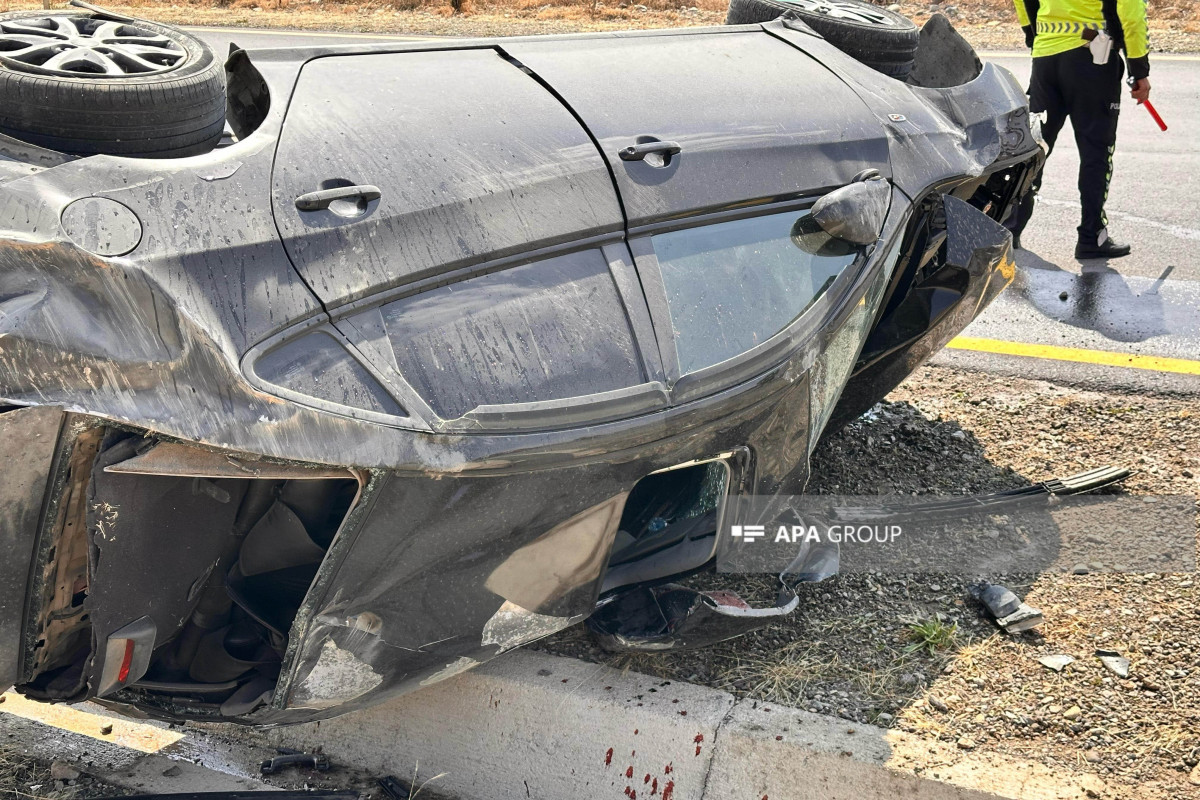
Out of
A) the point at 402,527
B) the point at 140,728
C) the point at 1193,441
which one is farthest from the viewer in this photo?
the point at 1193,441

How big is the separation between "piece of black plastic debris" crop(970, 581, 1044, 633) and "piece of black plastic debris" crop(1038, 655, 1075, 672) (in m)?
0.12

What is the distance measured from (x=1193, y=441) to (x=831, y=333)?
2.10 metres

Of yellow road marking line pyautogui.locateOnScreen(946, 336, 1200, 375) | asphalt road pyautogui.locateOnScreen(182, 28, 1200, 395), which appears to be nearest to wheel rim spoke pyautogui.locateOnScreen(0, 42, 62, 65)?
asphalt road pyautogui.locateOnScreen(182, 28, 1200, 395)

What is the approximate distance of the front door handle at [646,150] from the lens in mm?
2641

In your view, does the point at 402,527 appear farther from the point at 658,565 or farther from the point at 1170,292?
the point at 1170,292

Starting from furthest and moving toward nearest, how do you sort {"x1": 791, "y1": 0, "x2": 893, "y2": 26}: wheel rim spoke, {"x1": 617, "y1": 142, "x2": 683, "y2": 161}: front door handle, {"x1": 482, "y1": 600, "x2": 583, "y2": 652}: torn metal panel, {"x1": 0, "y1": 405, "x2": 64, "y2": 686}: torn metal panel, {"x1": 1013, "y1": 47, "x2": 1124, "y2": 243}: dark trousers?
1. {"x1": 1013, "y1": 47, "x2": 1124, "y2": 243}: dark trousers
2. {"x1": 791, "y1": 0, "x2": 893, "y2": 26}: wheel rim spoke
3. {"x1": 617, "y1": 142, "x2": 683, "y2": 161}: front door handle
4. {"x1": 482, "y1": 600, "x2": 583, "y2": 652}: torn metal panel
5. {"x1": 0, "y1": 405, "x2": 64, "y2": 686}: torn metal panel

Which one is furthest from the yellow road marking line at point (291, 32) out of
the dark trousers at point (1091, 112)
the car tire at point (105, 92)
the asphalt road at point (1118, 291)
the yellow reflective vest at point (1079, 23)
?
the car tire at point (105, 92)

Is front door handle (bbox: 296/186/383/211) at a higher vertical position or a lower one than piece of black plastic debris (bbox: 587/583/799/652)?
higher

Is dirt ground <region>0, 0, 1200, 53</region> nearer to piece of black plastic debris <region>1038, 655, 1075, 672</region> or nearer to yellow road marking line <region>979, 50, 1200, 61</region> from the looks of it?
yellow road marking line <region>979, 50, 1200, 61</region>

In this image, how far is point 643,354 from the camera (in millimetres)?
2422

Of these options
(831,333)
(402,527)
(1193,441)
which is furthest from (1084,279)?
(402,527)

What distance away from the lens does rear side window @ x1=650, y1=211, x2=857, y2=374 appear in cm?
253

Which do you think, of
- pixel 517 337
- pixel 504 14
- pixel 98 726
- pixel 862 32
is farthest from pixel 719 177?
pixel 504 14

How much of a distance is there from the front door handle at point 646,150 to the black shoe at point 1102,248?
13.7 feet
